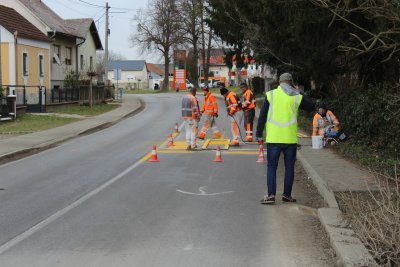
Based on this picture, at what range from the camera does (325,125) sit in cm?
1522

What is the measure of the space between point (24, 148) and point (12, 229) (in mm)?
9232

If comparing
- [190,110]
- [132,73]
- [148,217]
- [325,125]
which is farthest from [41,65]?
[132,73]

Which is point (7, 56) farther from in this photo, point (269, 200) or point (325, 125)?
point (269, 200)

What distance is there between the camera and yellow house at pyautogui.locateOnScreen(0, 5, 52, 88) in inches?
1243

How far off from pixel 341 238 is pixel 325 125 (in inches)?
381

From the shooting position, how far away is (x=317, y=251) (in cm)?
596

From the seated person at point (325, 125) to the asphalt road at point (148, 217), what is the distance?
2.88 meters

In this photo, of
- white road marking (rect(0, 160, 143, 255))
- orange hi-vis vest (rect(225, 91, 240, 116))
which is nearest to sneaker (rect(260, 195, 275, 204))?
white road marking (rect(0, 160, 143, 255))

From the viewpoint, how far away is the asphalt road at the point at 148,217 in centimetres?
579

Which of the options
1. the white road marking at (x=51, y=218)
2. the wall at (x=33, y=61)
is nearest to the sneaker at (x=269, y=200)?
the white road marking at (x=51, y=218)

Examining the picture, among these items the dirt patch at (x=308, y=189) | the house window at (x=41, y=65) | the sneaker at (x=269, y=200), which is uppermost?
the house window at (x=41, y=65)

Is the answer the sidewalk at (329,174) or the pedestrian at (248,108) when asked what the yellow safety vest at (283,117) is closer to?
the sidewalk at (329,174)

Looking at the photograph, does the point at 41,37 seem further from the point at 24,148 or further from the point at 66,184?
the point at 66,184

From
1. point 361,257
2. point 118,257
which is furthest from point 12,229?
point 361,257
